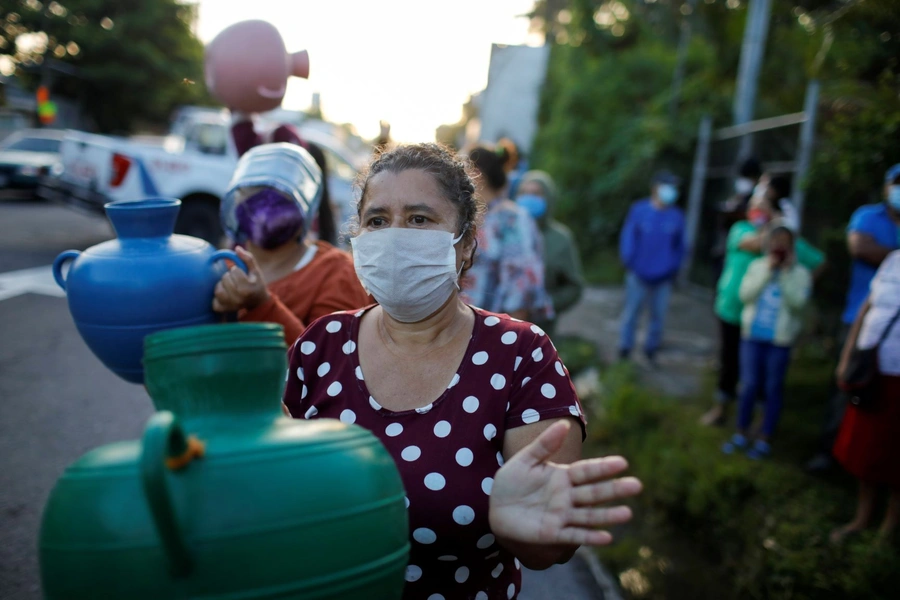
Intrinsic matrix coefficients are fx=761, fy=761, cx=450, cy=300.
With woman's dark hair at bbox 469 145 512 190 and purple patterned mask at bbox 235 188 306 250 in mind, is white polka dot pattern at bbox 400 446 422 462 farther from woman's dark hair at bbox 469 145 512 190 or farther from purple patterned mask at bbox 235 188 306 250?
woman's dark hair at bbox 469 145 512 190

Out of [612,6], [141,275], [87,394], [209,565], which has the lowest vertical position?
[87,394]

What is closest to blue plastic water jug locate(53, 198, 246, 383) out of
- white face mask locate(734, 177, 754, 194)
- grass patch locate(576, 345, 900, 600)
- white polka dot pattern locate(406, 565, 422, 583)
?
white polka dot pattern locate(406, 565, 422, 583)

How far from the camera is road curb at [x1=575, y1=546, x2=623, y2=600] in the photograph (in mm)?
3584

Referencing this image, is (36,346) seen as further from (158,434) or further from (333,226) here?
(158,434)

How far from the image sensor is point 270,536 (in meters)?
1.00

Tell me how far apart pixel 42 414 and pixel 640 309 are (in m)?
5.08

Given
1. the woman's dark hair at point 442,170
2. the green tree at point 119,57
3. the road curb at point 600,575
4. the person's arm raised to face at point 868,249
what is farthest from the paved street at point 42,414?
the green tree at point 119,57

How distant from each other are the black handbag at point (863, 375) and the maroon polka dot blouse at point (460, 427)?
2427mm

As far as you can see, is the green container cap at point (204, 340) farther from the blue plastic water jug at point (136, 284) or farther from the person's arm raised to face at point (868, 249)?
the person's arm raised to face at point (868, 249)

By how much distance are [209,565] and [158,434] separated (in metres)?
0.18

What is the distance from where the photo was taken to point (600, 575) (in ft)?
12.4

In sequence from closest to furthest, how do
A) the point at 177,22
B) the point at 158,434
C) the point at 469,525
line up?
the point at 158,434, the point at 469,525, the point at 177,22

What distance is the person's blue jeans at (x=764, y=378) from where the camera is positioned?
4848 mm

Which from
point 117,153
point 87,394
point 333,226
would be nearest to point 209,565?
point 333,226
